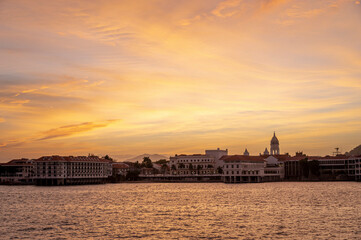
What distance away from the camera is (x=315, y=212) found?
6588 cm

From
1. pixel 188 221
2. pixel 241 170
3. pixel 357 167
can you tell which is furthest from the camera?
pixel 357 167

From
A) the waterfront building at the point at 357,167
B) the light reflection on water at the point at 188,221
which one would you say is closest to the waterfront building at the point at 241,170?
the waterfront building at the point at 357,167

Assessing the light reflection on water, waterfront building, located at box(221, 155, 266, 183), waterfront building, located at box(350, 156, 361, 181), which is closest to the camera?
the light reflection on water

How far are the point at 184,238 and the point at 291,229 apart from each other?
12.3m

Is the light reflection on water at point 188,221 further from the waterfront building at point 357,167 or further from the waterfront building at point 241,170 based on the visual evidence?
the waterfront building at point 357,167

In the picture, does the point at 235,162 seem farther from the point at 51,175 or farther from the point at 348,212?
the point at 348,212

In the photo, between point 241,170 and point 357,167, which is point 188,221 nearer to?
point 241,170

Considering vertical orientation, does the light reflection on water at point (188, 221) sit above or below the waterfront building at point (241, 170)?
below

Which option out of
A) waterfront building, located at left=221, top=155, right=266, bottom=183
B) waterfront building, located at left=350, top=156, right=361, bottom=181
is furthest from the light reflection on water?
waterfront building, located at left=350, top=156, right=361, bottom=181

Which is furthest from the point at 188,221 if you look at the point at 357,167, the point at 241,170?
the point at 357,167

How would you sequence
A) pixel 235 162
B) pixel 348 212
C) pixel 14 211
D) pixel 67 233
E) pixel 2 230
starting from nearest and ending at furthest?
pixel 67 233 → pixel 2 230 → pixel 348 212 → pixel 14 211 → pixel 235 162

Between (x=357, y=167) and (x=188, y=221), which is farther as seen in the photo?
(x=357, y=167)

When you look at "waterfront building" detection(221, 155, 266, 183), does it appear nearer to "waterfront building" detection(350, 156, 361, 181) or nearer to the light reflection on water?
"waterfront building" detection(350, 156, 361, 181)

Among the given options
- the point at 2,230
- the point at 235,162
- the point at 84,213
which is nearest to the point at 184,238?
the point at 2,230
